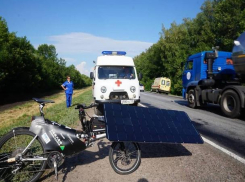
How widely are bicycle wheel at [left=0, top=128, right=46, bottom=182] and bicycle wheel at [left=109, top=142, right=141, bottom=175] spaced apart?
1.25 m

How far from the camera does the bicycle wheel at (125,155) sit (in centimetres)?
338

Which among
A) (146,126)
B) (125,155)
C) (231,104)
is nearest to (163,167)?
(125,155)

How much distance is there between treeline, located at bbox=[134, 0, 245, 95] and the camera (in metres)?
21.7

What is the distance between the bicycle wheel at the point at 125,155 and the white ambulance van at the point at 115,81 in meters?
4.46

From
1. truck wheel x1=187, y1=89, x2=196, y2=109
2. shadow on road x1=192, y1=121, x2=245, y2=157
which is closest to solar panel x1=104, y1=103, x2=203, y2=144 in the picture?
shadow on road x1=192, y1=121, x2=245, y2=157

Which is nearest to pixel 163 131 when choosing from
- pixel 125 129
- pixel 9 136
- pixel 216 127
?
pixel 125 129

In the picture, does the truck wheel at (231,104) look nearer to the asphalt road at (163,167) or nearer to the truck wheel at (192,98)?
the truck wheel at (192,98)

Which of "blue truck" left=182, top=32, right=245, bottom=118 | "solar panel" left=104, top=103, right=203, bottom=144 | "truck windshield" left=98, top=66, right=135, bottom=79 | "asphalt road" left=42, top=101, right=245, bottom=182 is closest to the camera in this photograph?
"solar panel" left=104, top=103, right=203, bottom=144

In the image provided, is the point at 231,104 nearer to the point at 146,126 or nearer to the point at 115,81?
the point at 115,81

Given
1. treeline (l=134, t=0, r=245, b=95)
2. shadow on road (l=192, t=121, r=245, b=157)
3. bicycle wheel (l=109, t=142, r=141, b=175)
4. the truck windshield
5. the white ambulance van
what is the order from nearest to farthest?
bicycle wheel (l=109, t=142, r=141, b=175)
shadow on road (l=192, t=121, r=245, b=157)
the white ambulance van
the truck windshield
treeline (l=134, t=0, r=245, b=95)

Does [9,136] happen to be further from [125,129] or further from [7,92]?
[7,92]

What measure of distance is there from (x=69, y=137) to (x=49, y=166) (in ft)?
1.85

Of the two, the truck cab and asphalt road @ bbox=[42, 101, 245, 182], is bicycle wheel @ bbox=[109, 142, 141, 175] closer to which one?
asphalt road @ bbox=[42, 101, 245, 182]

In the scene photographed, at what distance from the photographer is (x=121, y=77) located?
886 cm
